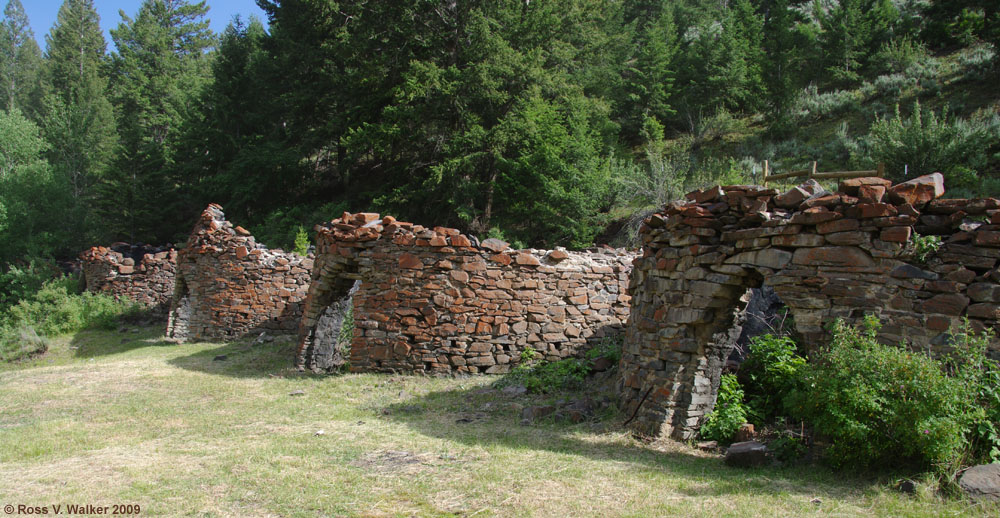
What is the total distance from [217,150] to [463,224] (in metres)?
18.1

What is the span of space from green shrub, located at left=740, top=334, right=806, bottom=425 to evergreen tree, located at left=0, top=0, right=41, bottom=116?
67248 mm

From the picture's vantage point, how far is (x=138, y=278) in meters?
22.3

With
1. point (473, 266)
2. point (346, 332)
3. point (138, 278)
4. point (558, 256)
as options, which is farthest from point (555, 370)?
point (138, 278)

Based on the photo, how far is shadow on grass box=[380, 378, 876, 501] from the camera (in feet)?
15.4

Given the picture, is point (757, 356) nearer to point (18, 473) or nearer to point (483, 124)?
point (18, 473)

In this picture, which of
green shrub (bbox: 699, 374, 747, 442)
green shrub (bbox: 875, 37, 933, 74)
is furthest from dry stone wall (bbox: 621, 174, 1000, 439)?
green shrub (bbox: 875, 37, 933, 74)

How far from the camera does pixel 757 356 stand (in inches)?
271

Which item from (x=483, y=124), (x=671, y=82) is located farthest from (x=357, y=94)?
(x=671, y=82)

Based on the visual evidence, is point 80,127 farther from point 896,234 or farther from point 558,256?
point 896,234

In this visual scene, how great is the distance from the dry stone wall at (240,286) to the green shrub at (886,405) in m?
14.0

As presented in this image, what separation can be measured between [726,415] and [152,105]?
4632 cm

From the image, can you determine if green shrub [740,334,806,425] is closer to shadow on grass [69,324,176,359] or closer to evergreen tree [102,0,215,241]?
shadow on grass [69,324,176,359]

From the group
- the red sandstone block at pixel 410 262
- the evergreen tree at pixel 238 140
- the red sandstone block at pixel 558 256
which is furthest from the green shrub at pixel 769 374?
the evergreen tree at pixel 238 140

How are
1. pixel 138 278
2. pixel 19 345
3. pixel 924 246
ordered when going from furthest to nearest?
pixel 138 278
pixel 19 345
pixel 924 246
